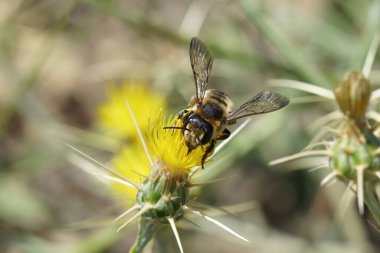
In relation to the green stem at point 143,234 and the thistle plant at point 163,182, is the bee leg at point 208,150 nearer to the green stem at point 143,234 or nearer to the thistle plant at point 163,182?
the thistle plant at point 163,182

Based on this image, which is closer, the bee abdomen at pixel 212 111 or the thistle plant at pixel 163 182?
the thistle plant at pixel 163 182

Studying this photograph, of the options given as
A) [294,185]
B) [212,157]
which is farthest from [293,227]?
[212,157]

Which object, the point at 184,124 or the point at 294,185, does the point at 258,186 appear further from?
the point at 184,124

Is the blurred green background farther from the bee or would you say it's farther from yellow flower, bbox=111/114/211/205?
yellow flower, bbox=111/114/211/205

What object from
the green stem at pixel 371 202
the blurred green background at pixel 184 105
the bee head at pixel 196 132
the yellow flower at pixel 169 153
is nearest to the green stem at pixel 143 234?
the yellow flower at pixel 169 153

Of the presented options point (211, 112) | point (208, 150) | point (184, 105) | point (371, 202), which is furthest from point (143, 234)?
point (184, 105)

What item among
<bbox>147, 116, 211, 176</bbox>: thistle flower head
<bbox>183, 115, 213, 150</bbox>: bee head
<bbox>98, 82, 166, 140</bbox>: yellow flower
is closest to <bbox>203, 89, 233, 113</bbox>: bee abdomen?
<bbox>183, 115, 213, 150</bbox>: bee head

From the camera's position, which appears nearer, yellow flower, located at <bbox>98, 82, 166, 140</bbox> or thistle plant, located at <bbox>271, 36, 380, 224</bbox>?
thistle plant, located at <bbox>271, 36, 380, 224</bbox>
